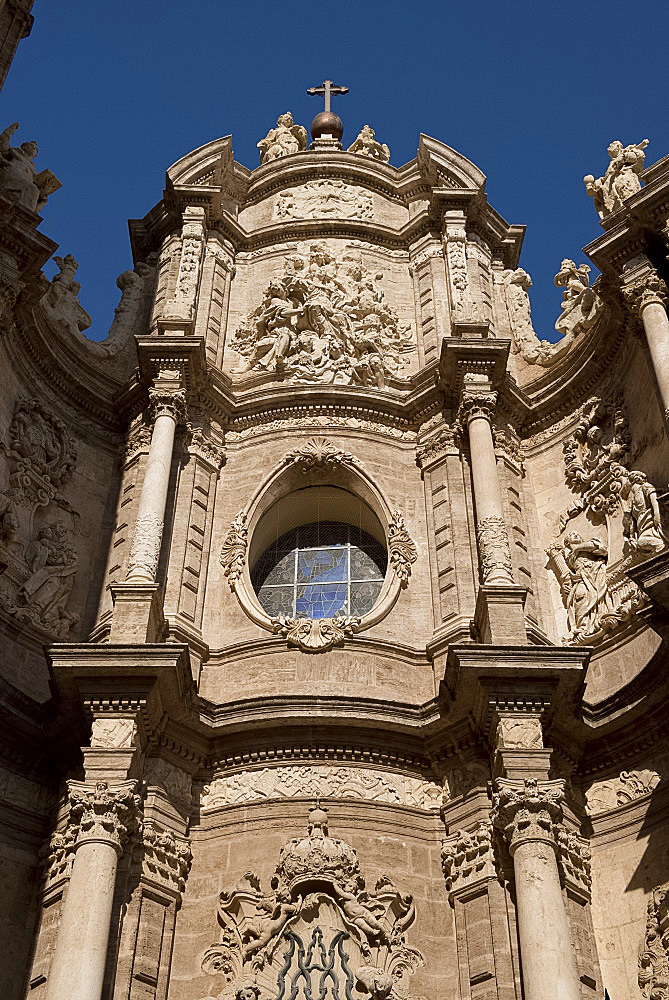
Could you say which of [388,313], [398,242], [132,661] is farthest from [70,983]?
[398,242]

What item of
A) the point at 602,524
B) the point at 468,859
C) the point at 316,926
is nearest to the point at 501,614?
the point at 468,859

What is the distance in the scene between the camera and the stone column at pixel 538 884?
34.3ft

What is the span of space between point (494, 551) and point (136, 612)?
4.42 meters

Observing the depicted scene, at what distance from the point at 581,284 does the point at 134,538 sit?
8413 mm

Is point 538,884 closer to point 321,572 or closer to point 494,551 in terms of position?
point 494,551

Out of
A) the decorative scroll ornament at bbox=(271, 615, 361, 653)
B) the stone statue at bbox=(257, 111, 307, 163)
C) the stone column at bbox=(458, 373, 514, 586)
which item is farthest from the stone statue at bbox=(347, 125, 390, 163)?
the decorative scroll ornament at bbox=(271, 615, 361, 653)

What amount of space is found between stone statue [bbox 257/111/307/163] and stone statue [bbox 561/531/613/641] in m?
11.3

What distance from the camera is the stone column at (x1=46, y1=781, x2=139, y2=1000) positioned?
1051 centimetres

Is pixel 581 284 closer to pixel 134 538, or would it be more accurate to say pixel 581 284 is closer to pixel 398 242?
pixel 398 242

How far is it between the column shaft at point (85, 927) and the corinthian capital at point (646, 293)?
30.4 feet

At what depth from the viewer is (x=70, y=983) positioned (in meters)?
10.4

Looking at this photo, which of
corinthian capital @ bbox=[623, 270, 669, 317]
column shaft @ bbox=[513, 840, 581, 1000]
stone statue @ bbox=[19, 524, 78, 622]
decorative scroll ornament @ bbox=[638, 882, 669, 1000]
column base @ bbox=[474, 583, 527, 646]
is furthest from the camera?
stone statue @ bbox=[19, 524, 78, 622]

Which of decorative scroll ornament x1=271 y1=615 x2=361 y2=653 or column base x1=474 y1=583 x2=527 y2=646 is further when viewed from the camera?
decorative scroll ornament x1=271 y1=615 x2=361 y2=653

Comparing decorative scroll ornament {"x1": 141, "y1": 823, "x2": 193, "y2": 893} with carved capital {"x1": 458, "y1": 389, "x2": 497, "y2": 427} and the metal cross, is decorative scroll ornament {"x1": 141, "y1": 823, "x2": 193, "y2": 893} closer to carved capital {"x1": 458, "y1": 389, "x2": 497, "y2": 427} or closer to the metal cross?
carved capital {"x1": 458, "y1": 389, "x2": 497, "y2": 427}
